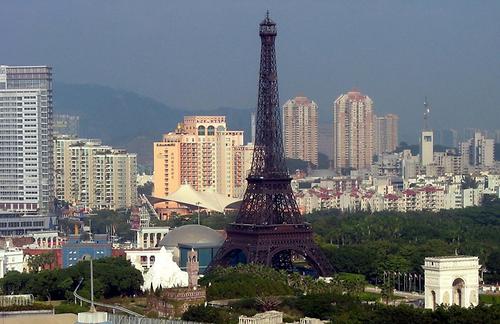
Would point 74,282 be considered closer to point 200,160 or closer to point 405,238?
point 405,238

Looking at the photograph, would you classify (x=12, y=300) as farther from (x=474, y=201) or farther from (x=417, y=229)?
(x=474, y=201)

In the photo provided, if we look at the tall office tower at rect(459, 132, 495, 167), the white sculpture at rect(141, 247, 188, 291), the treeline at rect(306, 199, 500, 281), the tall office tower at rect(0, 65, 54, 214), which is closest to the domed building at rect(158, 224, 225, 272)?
the treeline at rect(306, 199, 500, 281)

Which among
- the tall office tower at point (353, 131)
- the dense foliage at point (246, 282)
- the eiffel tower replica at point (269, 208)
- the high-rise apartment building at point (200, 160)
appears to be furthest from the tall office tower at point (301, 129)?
the dense foliage at point (246, 282)

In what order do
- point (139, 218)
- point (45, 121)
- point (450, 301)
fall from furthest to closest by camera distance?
point (45, 121)
point (139, 218)
point (450, 301)

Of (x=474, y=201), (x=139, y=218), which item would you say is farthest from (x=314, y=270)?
(x=474, y=201)

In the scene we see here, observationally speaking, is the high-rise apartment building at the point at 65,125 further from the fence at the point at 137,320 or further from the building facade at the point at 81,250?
the fence at the point at 137,320

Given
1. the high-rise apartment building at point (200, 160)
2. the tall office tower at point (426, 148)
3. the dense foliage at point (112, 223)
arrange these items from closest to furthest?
the dense foliage at point (112, 223) → the high-rise apartment building at point (200, 160) → the tall office tower at point (426, 148)
